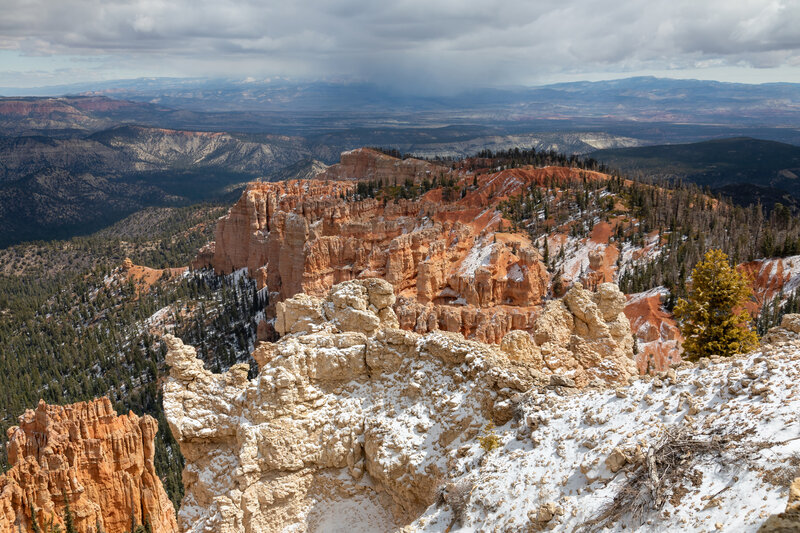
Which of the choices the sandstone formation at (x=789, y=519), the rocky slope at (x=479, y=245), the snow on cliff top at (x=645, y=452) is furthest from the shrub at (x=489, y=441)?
the rocky slope at (x=479, y=245)

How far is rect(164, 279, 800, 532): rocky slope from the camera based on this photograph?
902 cm

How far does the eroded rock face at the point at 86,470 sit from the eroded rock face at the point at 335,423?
17.0 m

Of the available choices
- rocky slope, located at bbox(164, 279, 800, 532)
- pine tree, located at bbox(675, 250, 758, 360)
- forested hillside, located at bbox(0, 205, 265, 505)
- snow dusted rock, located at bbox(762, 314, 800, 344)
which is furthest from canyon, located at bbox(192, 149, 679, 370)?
rocky slope, located at bbox(164, 279, 800, 532)

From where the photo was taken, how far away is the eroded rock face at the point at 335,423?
13812mm

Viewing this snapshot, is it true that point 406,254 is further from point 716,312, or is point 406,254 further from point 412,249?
point 716,312

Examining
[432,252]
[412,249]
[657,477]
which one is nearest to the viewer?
[657,477]

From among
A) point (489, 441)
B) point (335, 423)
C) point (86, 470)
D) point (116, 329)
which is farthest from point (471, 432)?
point (116, 329)

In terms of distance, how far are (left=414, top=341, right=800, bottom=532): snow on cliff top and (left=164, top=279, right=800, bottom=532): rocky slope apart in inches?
1.2

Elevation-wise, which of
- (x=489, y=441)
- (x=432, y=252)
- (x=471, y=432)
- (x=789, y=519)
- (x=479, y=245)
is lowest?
(x=432, y=252)

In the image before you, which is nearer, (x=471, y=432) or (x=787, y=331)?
(x=471, y=432)

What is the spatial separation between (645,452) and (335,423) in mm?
8335

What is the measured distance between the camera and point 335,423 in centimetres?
1522

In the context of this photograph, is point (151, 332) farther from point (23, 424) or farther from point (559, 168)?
point (559, 168)

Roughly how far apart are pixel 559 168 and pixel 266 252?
161 ft
